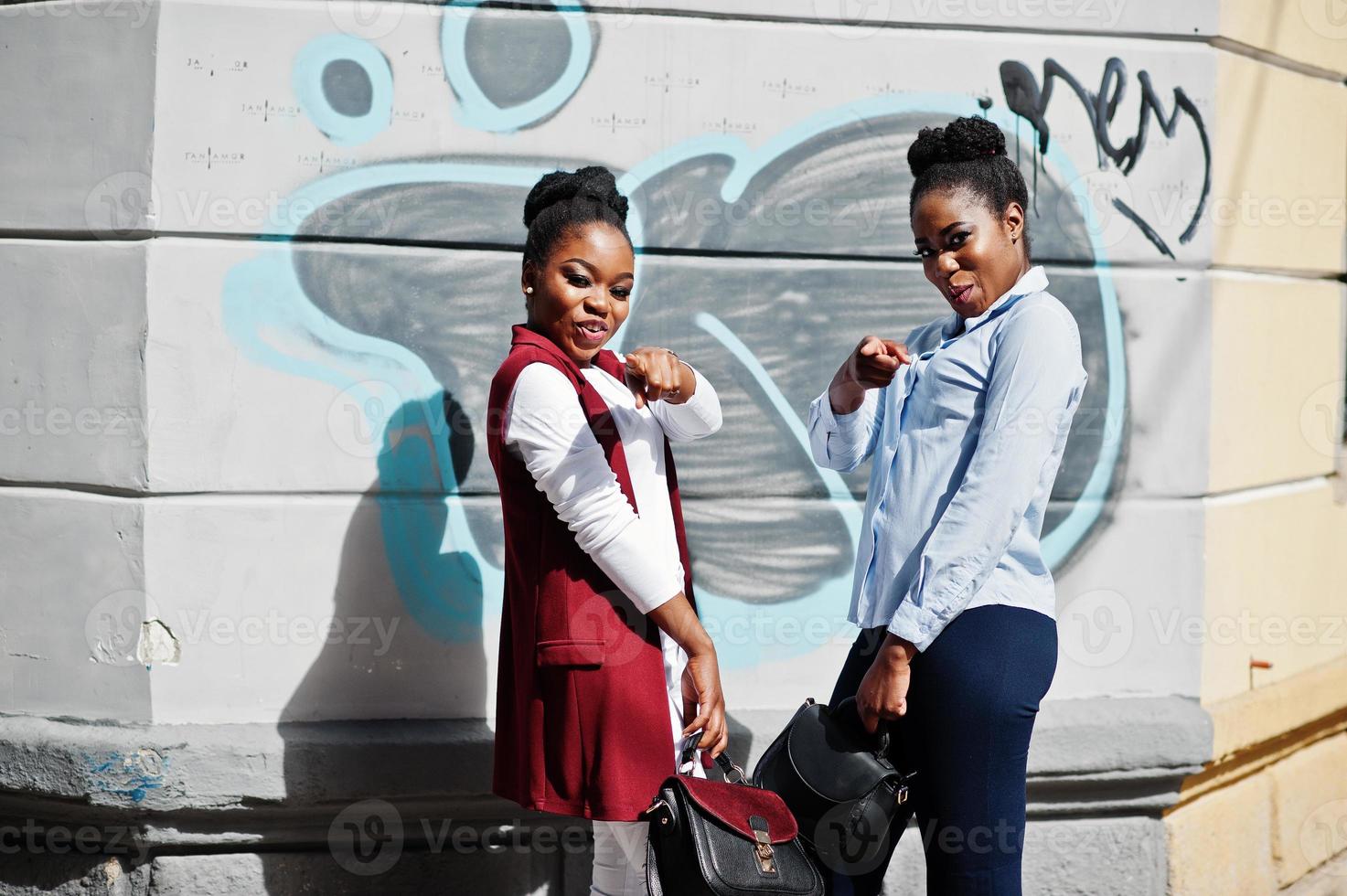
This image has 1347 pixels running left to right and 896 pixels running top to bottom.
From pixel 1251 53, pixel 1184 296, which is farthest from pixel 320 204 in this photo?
pixel 1251 53

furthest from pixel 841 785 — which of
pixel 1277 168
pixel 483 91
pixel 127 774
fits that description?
pixel 1277 168

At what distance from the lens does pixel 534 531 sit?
7.66 feet

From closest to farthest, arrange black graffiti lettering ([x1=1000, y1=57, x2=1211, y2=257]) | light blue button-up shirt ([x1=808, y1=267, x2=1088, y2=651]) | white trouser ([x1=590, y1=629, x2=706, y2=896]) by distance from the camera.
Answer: light blue button-up shirt ([x1=808, y1=267, x2=1088, y2=651]) → white trouser ([x1=590, y1=629, x2=706, y2=896]) → black graffiti lettering ([x1=1000, y1=57, x2=1211, y2=257])

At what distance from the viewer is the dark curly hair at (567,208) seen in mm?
2383

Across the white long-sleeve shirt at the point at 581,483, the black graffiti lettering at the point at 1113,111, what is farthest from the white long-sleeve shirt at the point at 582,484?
the black graffiti lettering at the point at 1113,111

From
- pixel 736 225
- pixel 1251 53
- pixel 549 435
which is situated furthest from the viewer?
pixel 1251 53

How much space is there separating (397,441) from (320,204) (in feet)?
2.16

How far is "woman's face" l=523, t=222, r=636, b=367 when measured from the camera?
2.35 m

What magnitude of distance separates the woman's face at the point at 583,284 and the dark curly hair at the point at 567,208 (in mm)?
23

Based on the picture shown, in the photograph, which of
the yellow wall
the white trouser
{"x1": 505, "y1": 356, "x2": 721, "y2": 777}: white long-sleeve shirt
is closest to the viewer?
{"x1": 505, "y1": 356, "x2": 721, "y2": 777}: white long-sleeve shirt

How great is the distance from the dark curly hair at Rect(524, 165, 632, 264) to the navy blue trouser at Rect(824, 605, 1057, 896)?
42.1 inches

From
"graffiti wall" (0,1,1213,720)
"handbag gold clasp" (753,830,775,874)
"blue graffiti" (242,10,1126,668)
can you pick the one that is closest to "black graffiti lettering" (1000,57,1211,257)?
"graffiti wall" (0,1,1213,720)

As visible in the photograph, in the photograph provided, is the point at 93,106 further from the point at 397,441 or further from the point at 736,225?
the point at 736,225

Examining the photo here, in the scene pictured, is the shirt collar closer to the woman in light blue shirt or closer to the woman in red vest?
the woman in light blue shirt
